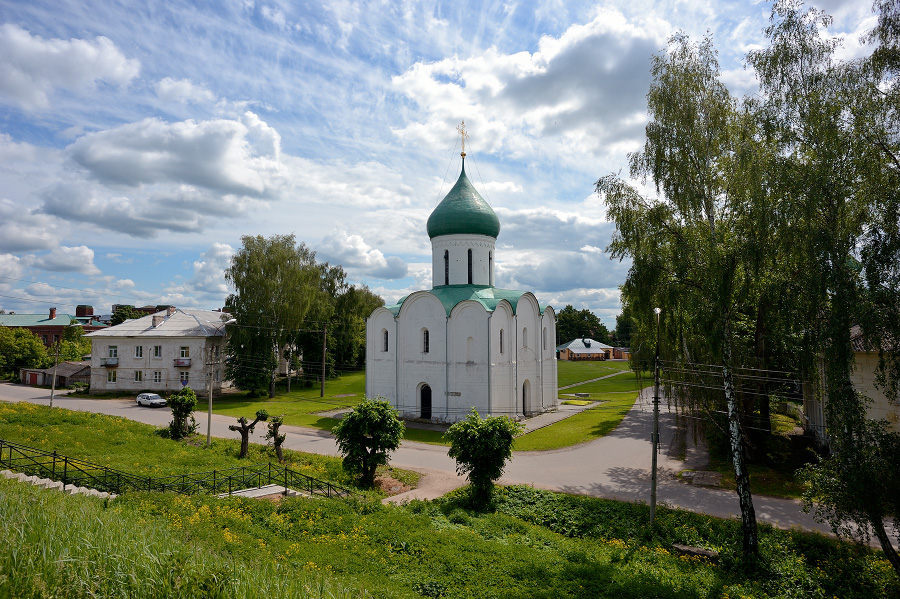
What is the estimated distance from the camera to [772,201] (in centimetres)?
1133

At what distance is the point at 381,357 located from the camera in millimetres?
31000

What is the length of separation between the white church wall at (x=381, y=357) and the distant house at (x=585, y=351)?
62184 mm

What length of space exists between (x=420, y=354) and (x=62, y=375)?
115ft

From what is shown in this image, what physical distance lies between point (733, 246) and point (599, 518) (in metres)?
8.41

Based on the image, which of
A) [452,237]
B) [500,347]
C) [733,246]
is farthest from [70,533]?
[452,237]

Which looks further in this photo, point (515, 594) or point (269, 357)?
point (269, 357)

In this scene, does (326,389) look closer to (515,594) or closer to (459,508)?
(459,508)

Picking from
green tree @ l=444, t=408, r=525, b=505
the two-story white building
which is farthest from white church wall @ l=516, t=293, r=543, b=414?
the two-story white building

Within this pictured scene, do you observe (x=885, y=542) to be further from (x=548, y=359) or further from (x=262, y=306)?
(x=262, y=306)

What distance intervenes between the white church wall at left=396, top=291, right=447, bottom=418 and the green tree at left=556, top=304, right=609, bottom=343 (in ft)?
243

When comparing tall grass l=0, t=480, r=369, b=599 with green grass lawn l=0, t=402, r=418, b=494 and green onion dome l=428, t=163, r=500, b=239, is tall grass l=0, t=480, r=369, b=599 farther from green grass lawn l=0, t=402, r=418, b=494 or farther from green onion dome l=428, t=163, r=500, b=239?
green onion dome l=428, t=163, r=500, b=239

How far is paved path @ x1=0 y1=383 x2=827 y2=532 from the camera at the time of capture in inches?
620

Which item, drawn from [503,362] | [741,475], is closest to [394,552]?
[741,475]

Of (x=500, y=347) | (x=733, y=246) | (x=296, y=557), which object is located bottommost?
(x=296, y=557)
